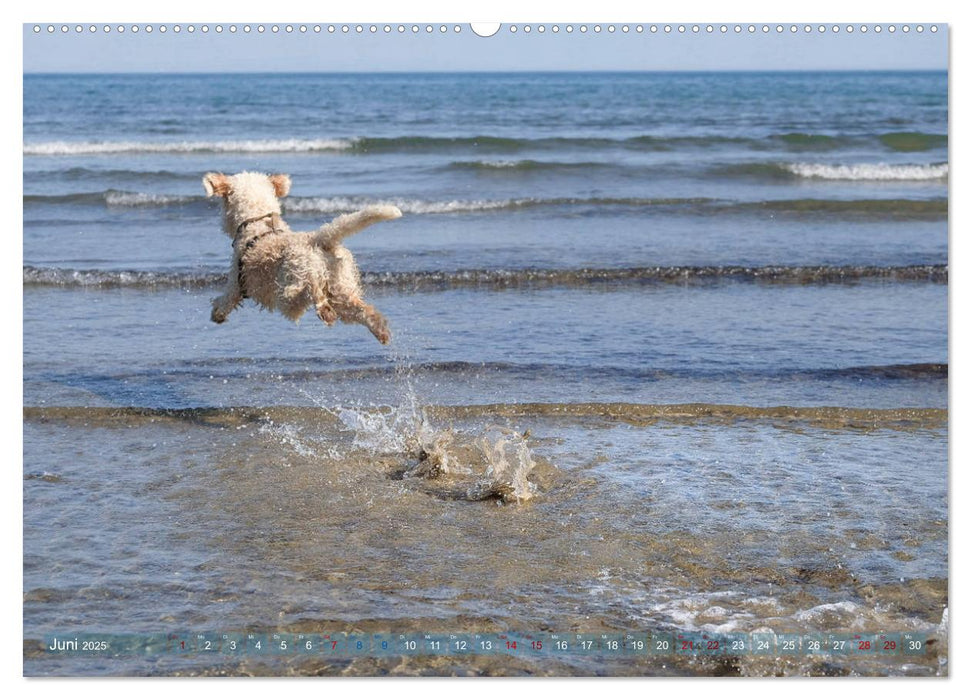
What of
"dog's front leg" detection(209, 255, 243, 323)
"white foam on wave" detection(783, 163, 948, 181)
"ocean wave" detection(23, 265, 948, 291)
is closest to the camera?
"dog's front leg" detection(209, 255, 243, 323)

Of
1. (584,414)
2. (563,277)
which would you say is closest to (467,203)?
(563,277)

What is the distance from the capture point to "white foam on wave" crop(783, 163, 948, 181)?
16156 millimetres

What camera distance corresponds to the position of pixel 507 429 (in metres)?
6.67

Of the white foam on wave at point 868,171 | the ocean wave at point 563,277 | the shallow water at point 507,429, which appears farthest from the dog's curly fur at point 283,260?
the white foam on wave at point 868,171

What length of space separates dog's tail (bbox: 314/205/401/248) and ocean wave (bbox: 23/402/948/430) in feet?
4.86

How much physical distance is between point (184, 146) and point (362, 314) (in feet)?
45.2

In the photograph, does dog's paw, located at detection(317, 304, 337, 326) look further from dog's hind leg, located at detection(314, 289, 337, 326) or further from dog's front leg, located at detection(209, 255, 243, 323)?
dog's front leg, located at detection(209, 255, 243, 323)

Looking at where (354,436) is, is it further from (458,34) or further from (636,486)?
(458,34)

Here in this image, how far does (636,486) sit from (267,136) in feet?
50.4

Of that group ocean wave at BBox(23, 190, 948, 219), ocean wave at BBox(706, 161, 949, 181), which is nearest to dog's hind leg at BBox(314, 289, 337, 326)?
ocean wave at BBox(23, 190, 948, 219)

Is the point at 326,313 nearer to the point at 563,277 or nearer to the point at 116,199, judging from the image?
the point at 563,277

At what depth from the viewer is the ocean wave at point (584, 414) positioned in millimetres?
6828

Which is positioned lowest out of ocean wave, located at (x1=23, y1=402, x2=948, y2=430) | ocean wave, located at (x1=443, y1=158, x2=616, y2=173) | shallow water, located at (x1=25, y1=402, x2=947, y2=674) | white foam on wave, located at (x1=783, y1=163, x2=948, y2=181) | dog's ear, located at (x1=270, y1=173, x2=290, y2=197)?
shallow water, located at (x1=25, y1=402, x2=947, y2=674)

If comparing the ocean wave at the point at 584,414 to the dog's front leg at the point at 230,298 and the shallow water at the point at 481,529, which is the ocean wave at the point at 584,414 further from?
the dog's front leg at the point at 230,298
